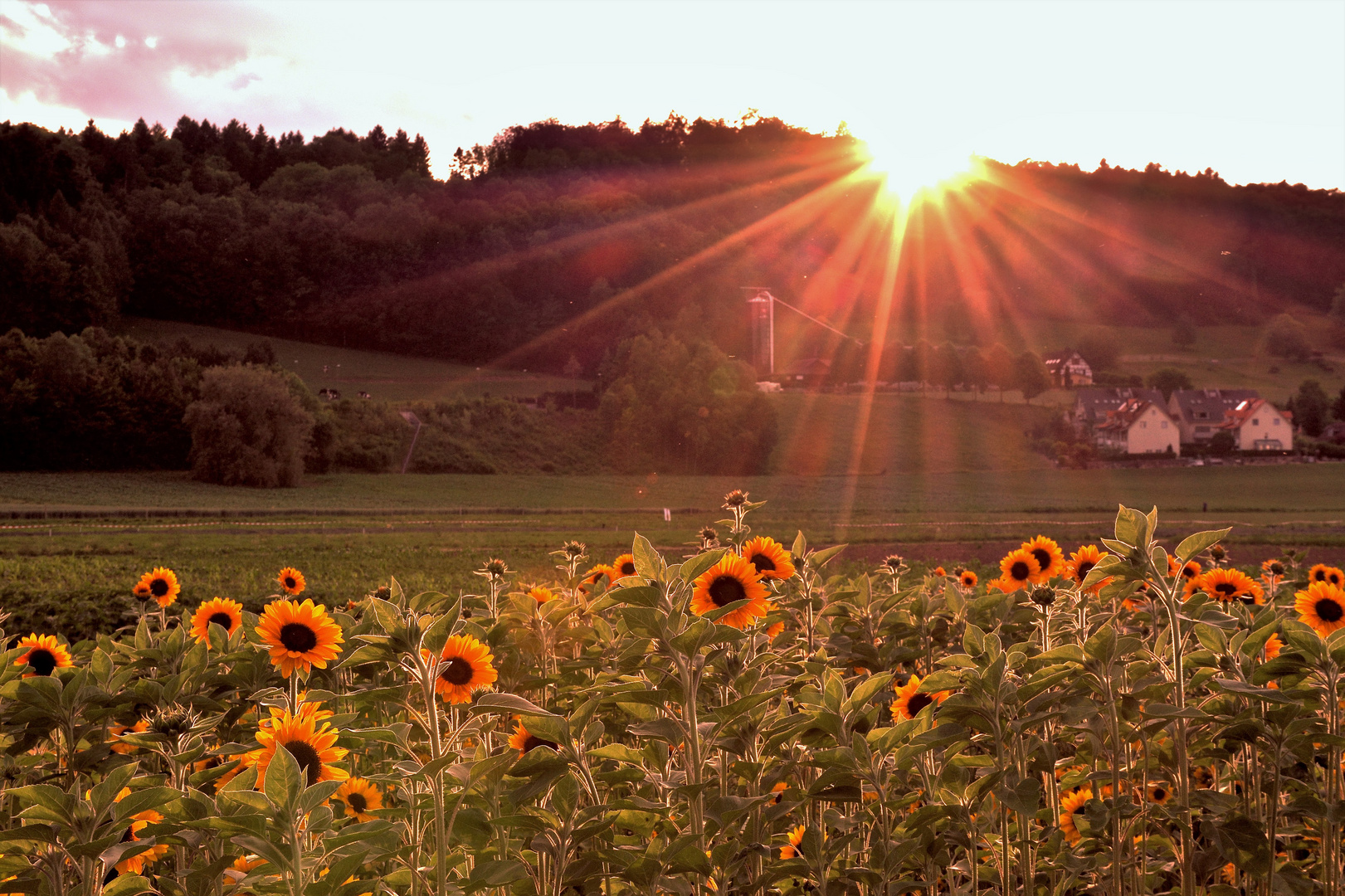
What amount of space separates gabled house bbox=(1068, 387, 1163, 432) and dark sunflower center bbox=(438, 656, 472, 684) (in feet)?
220

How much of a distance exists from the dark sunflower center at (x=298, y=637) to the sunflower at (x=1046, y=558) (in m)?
2.89

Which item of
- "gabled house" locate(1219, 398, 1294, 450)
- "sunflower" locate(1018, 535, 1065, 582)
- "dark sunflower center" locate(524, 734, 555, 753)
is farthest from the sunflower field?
"gabled house" locate(1219, 398, 1294, 450)

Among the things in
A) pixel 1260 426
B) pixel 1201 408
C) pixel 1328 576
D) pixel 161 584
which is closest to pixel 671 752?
pixel 161 584

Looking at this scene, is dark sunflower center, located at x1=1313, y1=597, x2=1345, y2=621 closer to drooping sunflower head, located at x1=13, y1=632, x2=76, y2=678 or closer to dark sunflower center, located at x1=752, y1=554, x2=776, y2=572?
dark sunflower center, located at x1=752, y1=554, x2=776, y2=572

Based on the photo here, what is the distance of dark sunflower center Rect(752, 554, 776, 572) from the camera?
2908 mm

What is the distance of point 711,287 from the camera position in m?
95.8

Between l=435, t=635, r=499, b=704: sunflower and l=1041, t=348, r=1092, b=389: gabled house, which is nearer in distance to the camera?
l=435, t=635, r=499, b=704: sunflower

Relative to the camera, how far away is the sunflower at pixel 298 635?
234cm

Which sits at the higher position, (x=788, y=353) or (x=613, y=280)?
(x=613, y=280)

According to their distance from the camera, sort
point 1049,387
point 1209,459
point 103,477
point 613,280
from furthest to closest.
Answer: point 613,280
point 1049,387
point 1209,459
point 103,477

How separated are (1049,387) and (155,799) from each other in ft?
267

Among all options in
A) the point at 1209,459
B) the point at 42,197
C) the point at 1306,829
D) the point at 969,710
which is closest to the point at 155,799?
the point at 969,710

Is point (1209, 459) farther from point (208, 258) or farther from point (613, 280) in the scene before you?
point (208, 258)

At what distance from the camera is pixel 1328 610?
276 centimetres
